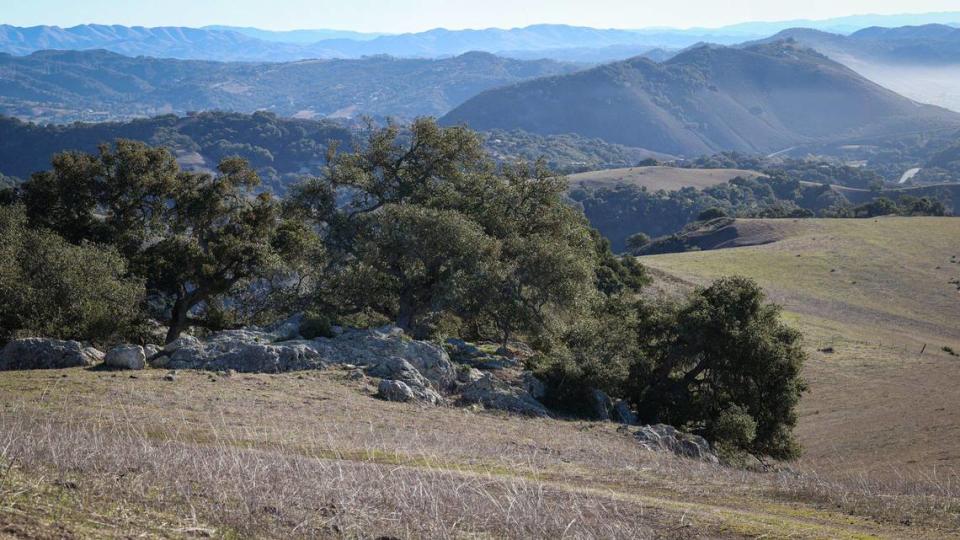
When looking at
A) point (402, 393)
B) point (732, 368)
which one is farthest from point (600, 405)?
point (402, 393)

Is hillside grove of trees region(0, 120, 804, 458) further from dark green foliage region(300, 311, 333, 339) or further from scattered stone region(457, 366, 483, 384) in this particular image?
scattered stone region(457, 366, 483, 384)

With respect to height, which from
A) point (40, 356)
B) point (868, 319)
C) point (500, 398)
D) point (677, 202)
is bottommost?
point (677, 202)

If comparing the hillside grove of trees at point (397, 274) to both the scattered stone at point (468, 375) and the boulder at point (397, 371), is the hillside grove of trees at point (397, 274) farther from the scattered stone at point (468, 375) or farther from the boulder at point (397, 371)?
the boulder at point (397, 371)

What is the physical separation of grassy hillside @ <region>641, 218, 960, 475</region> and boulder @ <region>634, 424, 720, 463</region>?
530 cm

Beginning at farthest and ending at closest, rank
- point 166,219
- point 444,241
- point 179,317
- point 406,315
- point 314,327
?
point 166,219
point 406,315
point 179,317
point 444,241
point 314,327

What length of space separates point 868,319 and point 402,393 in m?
53.3

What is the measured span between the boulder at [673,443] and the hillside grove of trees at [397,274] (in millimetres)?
2781

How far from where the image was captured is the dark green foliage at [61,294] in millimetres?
25250

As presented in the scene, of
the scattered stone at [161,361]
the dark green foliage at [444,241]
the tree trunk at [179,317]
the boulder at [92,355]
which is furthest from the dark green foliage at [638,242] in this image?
the boulder at [92,355]

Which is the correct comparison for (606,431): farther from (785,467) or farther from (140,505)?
(140,505)

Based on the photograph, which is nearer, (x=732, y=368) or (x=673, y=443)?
(x=673, y=443)

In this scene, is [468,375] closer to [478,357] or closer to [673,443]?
[478,357]

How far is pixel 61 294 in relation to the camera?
25.8m

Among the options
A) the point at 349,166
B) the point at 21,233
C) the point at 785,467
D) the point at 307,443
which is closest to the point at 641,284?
the point at 349,166
